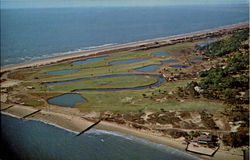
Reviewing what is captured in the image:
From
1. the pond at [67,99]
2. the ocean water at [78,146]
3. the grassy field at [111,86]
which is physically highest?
the grassy field at [111,86]

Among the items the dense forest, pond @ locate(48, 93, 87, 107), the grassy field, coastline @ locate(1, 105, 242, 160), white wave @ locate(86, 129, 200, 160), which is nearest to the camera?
white wave @ locate(86, 129, 200, 160)

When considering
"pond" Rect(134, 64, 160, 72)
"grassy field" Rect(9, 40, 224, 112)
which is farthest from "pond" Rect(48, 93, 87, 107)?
"pond" Rect(134, 64, 160, 72)

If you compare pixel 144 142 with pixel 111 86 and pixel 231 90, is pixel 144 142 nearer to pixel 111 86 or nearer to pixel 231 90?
pixel 231 90

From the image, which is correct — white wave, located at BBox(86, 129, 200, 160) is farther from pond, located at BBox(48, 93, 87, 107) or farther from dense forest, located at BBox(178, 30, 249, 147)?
pond, located at BBox(48, 93, 87, 107)

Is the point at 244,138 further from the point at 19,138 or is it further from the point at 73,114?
the point at 19,138

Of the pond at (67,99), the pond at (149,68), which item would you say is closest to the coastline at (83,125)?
the pond at (67,99)

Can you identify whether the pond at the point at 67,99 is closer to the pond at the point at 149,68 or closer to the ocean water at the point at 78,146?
the ocean water at the point at 78,146
